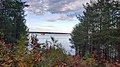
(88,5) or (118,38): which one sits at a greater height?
(88,5)

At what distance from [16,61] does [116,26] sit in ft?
137

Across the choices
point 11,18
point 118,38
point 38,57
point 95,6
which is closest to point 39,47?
point 38,57

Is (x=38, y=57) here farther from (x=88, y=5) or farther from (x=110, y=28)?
(x=88, y=5)

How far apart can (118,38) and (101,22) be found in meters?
7.14

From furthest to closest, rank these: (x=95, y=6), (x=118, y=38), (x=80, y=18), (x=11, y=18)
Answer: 1. (x=80, y=18)
2. (x=11, y=18)
3. (x=95, y=6)
4. (x=118, y=38)

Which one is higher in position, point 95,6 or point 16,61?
Answer: point 95,6

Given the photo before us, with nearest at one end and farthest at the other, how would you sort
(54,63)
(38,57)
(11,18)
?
(38,57)
(54,63)
(11,18)

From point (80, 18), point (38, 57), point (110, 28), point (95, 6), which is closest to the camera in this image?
point (38, 57)

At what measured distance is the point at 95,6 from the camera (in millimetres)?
48406

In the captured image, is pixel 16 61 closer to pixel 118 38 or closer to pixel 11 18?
pixel 118 38

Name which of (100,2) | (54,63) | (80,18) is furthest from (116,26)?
(54,63)

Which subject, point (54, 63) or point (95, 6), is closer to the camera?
point (54, 63)

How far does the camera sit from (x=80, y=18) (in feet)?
205

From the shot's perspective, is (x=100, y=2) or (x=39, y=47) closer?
(x=39, y=47)
